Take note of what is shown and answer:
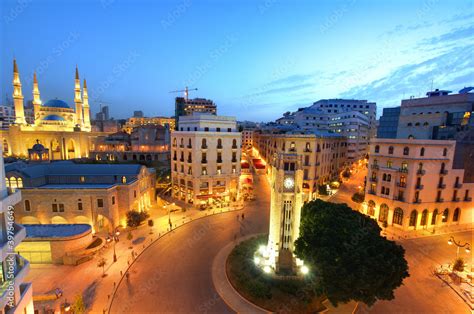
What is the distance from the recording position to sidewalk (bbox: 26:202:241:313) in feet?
69.1

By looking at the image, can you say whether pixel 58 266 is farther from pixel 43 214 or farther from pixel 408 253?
pixel 408 253

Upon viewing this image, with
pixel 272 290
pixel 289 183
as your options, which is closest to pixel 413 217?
pixel 289 183

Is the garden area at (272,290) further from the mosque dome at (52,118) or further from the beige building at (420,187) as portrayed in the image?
the mosque dome at (52,118)

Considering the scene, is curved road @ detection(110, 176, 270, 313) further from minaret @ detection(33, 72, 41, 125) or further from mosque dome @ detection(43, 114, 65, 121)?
minaret @ detection(33, 72, 41, 125)

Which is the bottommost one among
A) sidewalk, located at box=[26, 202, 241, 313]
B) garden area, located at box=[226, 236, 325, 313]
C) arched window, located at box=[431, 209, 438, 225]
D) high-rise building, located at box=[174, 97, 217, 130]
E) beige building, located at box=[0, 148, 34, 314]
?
sidewalk, located at box=[26, 202, 241, 313]

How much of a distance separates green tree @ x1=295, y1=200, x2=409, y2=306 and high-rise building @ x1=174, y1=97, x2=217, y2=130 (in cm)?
14247

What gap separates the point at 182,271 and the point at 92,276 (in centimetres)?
954

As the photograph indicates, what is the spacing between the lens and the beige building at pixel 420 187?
35125 millimetres

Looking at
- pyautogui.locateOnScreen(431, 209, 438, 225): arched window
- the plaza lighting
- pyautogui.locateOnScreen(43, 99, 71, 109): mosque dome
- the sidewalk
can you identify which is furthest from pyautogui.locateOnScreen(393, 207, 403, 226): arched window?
pyautogui.locateOnScreen(43, 99, 71, 109): mosque dome

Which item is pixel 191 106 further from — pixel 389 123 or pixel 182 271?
pixel 182 271

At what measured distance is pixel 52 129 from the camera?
3105 inches

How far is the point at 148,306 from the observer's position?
2055 centimetres

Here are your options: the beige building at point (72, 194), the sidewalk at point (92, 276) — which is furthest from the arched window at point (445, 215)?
the beige building at point (72, 194)

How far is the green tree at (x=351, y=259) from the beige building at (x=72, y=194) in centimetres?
2802
